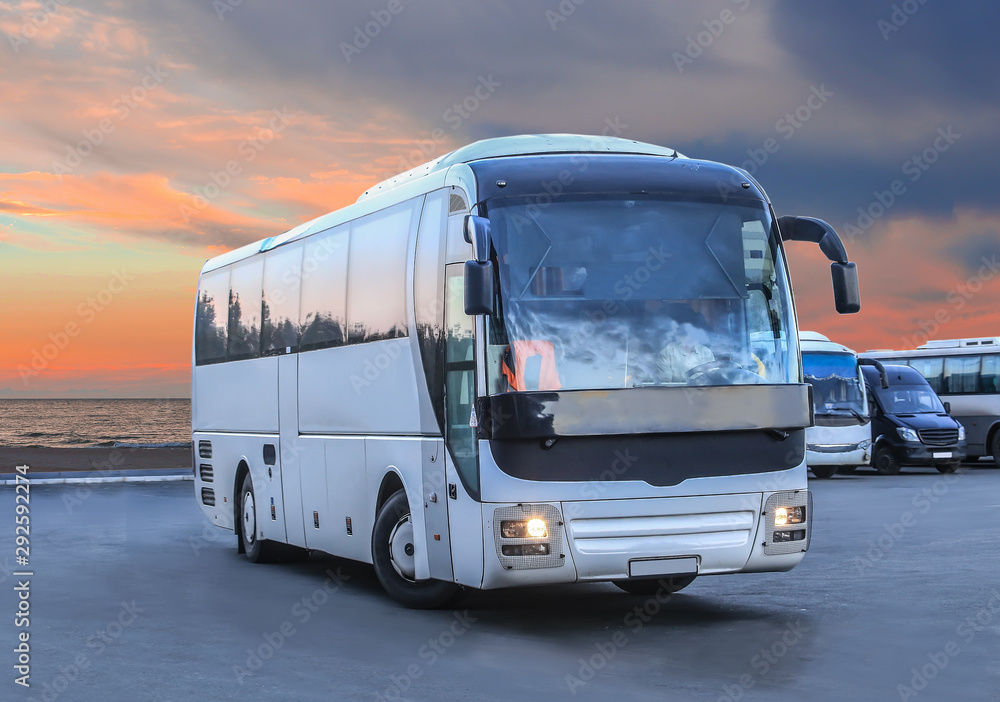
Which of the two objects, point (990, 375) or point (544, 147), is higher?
point (544, 147)

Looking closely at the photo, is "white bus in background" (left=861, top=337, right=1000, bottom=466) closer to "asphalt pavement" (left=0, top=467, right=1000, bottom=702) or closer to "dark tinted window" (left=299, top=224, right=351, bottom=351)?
"asphalt pavement" (left=0, top=467, right=1000, bottom=702)

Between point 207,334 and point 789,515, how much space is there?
10312mm

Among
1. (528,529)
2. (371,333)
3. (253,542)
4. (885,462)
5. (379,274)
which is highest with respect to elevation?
(379,274)

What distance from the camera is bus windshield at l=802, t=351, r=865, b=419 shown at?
34.2m

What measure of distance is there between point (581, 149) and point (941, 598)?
4.85m

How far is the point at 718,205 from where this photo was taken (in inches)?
432

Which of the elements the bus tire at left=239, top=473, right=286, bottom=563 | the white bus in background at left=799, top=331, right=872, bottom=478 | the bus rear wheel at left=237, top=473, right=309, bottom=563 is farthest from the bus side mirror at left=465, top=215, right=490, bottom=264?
the white bus in background at left=799, top=331, right=872, bottom=478

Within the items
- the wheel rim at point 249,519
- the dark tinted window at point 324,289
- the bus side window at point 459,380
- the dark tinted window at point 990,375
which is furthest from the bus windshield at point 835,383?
the bus side window at point 459,380

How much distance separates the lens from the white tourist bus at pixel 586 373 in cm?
1009

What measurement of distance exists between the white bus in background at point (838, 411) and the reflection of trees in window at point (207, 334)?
1836 cm

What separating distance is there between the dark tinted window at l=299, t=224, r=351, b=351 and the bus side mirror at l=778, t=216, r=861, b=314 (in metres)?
4.31

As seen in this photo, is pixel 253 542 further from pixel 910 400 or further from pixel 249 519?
pixel 910 400

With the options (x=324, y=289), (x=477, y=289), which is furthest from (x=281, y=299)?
(x=477, y=289)

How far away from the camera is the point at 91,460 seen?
46875mm
